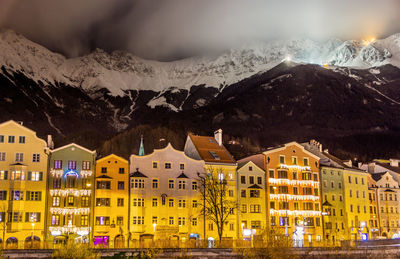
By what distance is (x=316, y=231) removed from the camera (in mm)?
97625

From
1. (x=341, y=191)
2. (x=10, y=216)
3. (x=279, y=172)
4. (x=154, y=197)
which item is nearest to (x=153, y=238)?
(x=154, y=197)

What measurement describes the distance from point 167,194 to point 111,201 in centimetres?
921

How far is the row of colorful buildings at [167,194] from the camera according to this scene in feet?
258

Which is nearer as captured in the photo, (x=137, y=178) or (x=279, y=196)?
(x=137, y=178)

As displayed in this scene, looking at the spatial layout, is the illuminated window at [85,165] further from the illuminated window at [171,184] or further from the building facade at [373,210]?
the building facade at [373,210]

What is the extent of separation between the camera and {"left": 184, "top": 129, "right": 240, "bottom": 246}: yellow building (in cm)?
8875

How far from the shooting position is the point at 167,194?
8644 centimetres

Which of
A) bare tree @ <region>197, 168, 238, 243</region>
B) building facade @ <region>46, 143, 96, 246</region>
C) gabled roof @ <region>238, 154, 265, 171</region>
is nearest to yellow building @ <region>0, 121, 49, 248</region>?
building facade @ <region>46, 143, 96, 246</region>

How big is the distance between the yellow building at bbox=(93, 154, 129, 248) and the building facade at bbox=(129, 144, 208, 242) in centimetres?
116

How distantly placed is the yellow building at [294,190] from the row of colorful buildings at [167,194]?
0.59 feet

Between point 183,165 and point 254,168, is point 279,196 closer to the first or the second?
point 254,168

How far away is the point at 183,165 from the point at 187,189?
4005 mm

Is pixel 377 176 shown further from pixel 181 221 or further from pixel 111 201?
pixel 111 201

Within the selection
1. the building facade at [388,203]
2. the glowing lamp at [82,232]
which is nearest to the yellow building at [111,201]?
the glowing lamp at [82,232]
